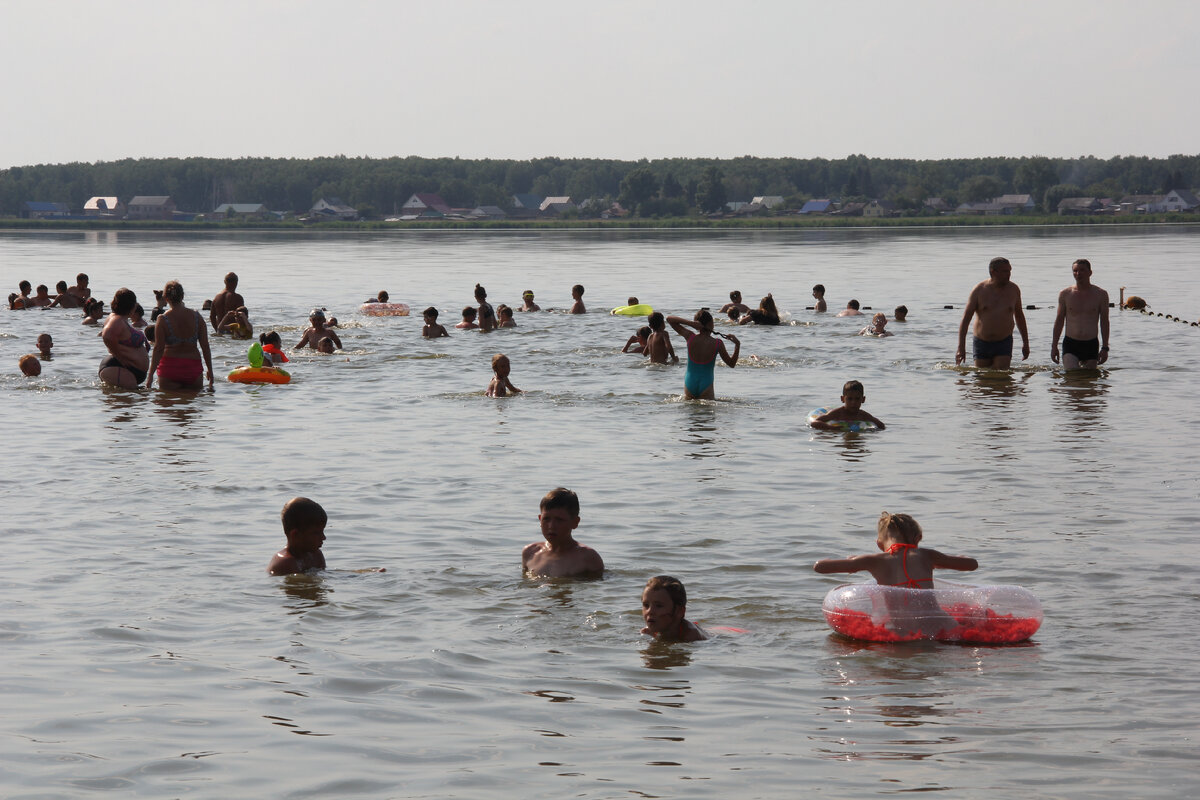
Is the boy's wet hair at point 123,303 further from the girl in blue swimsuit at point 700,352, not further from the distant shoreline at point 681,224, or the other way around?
the distant shoreline at point 681,224

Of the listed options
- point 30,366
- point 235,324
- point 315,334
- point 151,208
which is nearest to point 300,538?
point 30,366

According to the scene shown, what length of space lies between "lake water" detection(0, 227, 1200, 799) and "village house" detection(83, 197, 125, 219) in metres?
186

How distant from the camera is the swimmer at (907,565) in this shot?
7.48 metres

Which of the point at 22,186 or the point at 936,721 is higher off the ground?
the point at 22,186

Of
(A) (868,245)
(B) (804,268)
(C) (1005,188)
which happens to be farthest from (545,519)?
(C) (1005,188)

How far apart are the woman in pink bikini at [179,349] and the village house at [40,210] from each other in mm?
185998

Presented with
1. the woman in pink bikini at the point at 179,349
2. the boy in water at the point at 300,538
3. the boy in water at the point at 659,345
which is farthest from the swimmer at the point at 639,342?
the boy in water at the point at 300,538

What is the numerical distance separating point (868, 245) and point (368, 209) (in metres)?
123

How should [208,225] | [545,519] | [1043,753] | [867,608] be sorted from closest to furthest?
[1043,753], [867,608], [545,519], [208,225]

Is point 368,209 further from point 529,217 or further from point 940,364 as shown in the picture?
point 940,364

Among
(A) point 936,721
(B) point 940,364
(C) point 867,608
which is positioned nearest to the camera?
(A) point 936,721

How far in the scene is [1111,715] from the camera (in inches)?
248

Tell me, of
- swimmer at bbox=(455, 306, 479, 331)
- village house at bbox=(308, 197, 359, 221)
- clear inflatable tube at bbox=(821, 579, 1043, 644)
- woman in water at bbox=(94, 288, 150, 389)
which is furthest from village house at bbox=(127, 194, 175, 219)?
clear inflatable tube at bbox=(821, 579, 1043, 644)

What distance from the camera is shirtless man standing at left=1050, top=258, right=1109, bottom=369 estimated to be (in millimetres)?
18641
